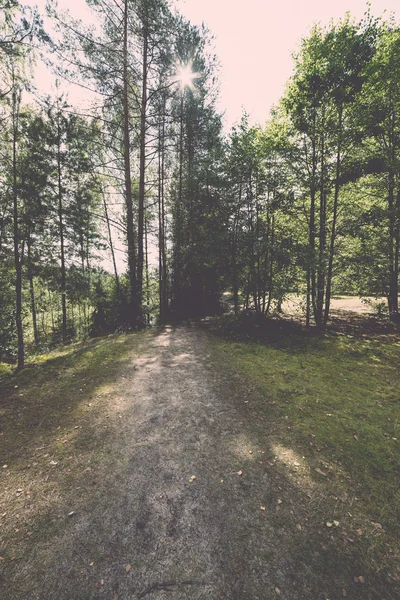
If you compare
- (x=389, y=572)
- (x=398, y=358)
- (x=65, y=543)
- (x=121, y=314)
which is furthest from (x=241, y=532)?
(x=121, y=314)

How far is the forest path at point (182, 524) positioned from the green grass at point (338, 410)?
1.98 ft

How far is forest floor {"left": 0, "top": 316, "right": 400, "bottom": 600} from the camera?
234cm

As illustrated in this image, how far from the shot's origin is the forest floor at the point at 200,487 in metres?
2.34

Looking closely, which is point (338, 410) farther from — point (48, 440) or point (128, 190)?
point (128, 190)

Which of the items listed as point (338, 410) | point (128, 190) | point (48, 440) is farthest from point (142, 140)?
point (338, 410)

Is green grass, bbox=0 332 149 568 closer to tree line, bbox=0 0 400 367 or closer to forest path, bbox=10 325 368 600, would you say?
forest path, bbox=10 325 368 600

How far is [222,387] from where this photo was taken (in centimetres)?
609

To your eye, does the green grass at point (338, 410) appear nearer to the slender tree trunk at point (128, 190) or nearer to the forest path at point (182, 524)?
the forest path at point (182, 524)

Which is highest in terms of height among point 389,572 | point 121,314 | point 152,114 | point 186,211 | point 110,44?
point 110,44

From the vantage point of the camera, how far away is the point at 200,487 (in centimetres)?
329

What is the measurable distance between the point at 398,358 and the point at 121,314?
1169cm

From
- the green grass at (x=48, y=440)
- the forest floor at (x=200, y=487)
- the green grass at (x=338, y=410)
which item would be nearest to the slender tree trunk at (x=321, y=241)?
the green grass at (x=338, y=410)

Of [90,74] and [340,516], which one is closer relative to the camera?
[340,516]

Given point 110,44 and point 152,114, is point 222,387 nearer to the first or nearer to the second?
point 152,114
